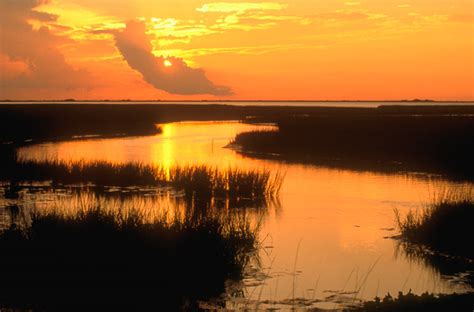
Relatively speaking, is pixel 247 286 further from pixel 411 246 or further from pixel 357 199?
pixel 357 199

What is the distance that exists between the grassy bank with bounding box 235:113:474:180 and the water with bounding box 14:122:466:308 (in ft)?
13.9

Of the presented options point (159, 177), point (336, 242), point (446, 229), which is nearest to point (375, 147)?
point (159, 177)

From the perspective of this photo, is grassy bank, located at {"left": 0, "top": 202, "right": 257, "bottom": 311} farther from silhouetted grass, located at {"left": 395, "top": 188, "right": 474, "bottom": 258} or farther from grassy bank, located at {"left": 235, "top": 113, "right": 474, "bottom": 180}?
grassy bank, located at {"left": 235, "top": 113, "right": 474, "bottom": 180}

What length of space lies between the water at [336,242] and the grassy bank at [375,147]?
4.22m

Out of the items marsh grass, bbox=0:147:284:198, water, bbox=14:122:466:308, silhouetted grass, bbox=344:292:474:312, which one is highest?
marsh grass, bbox=0:147:284:198

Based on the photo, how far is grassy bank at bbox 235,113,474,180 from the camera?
36250 millimetres

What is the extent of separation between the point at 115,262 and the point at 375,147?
32937mm

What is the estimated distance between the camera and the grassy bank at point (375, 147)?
36250 millimetres

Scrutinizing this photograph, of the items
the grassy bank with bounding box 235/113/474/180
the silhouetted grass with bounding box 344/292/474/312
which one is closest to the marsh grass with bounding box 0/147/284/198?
the grassy bank with bounding box 235/113/474/180

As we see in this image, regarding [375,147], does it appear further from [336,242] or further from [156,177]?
[336,242]

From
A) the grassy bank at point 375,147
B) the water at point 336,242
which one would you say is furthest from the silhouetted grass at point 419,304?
the grassy bank at point 375,147

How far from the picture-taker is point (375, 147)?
1713 inches

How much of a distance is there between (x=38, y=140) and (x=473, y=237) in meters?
46.8

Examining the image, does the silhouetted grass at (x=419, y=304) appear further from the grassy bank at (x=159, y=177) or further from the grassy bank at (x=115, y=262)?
the grassy bank at (x=159, y=177)
